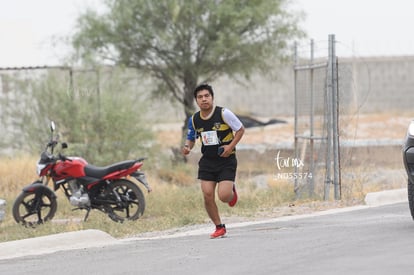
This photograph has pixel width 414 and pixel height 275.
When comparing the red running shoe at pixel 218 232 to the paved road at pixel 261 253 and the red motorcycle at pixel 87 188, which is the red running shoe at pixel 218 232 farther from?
the red motorcycle at pixel 87 188

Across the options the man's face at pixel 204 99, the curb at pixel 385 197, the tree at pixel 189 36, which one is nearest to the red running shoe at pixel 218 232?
the man's face at pixel 204 99

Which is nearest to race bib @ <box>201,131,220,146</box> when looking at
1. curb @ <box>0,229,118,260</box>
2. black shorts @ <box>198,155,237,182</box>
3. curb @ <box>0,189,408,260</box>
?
black shorts @ <box>198,155,237,182</box>

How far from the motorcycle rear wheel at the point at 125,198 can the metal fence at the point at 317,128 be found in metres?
3.01

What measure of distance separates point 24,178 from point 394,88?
96.5ft

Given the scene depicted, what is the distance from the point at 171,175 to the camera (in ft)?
84.8

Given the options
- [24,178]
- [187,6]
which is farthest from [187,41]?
[24,178]

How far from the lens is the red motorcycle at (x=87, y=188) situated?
15.7 meters

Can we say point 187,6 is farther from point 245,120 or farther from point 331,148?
point 331,148

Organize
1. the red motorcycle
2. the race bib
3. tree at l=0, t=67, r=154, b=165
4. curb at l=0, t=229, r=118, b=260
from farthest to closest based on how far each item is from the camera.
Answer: tree at l=0, t=67, r=154, b=165, the red motorcycle, the race bib, curb at l=0, t=229, r=118, b=260

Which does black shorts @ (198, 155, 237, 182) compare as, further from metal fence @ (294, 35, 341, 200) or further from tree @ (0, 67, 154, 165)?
tree @ (0, 67, 154, 165)

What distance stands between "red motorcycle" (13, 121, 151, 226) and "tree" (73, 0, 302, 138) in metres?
14.7

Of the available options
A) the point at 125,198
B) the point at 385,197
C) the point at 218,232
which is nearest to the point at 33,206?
the point at 125,198

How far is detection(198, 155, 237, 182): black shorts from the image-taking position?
12523mm

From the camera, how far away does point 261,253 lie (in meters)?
10.8
